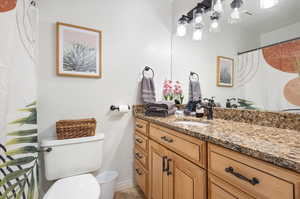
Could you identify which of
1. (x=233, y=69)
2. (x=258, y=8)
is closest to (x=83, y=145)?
(x=233, y=69)

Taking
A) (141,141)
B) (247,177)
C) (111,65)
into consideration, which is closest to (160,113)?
(141,141)

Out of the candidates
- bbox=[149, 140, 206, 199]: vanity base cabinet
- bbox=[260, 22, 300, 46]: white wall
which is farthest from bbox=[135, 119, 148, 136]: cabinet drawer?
bbox=[260, 22, 300, 46]: white wall

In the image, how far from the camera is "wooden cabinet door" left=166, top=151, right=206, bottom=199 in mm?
720

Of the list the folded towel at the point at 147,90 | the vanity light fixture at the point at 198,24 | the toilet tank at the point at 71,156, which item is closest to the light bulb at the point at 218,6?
the vanity light fixture at the point at 198,24

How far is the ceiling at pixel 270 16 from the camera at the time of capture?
0.88 m

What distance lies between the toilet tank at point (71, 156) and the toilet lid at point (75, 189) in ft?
0.34

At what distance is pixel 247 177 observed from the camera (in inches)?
20.6

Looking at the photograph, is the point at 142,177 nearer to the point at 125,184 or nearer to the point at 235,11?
the point at 125,184

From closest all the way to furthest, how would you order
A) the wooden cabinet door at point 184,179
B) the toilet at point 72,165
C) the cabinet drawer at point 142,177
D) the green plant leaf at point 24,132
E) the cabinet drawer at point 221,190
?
the cabinet drawer at point 221,190, the wooden cabinet door at point 184,179, the green plant leaf at point 24,132, the toilet at point 72,165, the cabinet drawer at point 142,177

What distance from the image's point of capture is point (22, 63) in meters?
0.88

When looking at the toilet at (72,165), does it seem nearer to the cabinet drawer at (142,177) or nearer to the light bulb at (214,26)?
the cabinet drawer at (142,177)

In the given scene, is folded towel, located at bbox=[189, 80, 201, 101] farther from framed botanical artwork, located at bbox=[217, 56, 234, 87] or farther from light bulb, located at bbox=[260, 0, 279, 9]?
light bulb, located at bbox=[260, 0, 279, 9]

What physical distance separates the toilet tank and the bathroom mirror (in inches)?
49.9

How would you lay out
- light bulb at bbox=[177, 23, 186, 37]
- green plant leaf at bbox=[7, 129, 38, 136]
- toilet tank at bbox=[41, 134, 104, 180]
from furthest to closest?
light bulb at bbox=[177, 23, 186, 37], toilet tank at bbox=[41, 134, 104, 180], green plant leaf at bbox=[7, 129, 38, 136]
